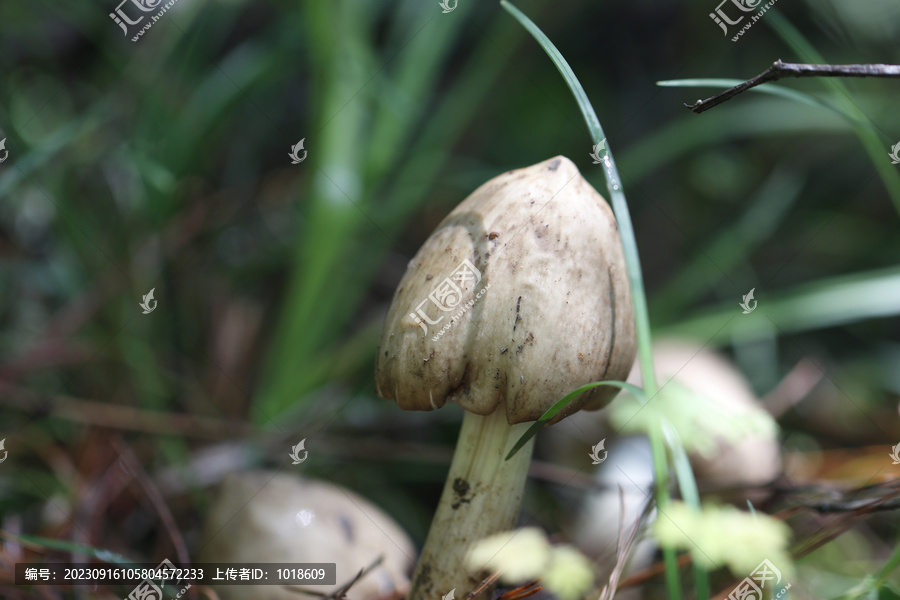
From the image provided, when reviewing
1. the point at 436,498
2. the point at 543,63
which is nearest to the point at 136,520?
the point at 436,498

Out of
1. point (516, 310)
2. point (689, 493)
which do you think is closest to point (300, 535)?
point (516, 310)

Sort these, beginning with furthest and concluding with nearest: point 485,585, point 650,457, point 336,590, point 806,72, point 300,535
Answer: point 650,457
point 300,535
point 336,590
point 485,585
point 806,72

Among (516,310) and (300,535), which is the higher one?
(516,310)

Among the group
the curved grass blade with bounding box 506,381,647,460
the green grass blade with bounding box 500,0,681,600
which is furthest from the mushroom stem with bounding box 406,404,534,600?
the green grass blade with bounding box 500,0,681,600

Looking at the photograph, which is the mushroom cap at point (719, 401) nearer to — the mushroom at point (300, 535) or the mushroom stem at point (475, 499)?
the mushroom stem at point (475, 499)

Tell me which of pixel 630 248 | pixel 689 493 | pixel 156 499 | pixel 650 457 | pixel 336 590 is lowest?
pixel 650 457

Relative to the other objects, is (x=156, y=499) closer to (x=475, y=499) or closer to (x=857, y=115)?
(x=475, y=499)

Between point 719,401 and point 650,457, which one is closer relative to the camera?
point 719,401
